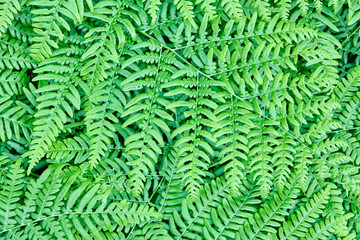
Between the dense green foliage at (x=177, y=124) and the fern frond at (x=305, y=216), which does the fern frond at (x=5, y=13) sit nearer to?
the dense green foliage at (x=177, y=124)

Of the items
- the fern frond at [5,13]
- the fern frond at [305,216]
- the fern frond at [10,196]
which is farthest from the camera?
the fern frond at [305,216]

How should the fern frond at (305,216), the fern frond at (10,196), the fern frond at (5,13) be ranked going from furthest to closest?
the fern frond at (305,216) → the fern frond at (10,196) → the fern frond at (5,13)

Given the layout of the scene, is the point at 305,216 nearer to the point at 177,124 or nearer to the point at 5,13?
the point at 177,124

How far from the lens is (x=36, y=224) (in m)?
2.19

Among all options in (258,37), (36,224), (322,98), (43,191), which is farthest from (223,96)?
(36,224)

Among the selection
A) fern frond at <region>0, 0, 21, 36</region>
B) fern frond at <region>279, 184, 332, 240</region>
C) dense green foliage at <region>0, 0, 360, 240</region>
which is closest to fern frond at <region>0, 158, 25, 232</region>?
dense green foliage at <region>0, 0, 360, 240</region>

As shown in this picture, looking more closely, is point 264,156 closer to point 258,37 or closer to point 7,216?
point 258,37

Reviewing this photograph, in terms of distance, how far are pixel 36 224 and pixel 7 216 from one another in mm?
194

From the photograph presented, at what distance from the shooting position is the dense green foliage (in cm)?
213

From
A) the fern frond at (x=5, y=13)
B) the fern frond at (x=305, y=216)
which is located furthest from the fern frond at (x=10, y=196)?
the fern frond at (x=305, y=216)

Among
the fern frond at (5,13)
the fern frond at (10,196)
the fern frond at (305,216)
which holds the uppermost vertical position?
the fern frond at (5,13)

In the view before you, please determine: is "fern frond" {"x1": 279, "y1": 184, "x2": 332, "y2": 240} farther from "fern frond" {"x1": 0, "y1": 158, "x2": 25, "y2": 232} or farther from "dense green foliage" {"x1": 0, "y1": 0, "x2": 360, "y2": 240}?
"fern frond" {"x1": 0, "y1": 158, "x2": 25, "y2": 232}

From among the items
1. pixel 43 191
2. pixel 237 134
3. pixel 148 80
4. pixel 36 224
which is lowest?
pixel 36 224

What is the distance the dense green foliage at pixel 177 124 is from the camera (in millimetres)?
2127
